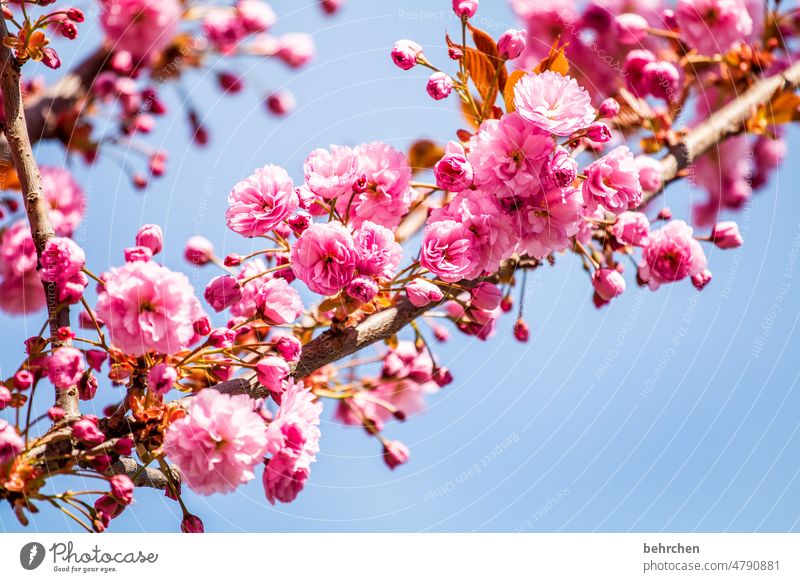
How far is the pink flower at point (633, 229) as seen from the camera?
59.4 inches

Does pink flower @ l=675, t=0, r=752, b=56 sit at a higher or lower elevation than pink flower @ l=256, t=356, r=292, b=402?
higher

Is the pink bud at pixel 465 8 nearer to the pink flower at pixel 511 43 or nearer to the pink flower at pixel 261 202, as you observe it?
the pink flower at pixel 511 43

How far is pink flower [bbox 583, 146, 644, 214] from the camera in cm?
128

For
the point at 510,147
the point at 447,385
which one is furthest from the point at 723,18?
the point at 447,385

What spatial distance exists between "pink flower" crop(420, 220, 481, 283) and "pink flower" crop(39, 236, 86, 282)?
603 millimetres

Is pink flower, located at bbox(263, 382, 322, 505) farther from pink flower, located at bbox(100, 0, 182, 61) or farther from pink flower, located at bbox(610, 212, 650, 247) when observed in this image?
pink flower, located at bbox(100, 0, 182, 61)

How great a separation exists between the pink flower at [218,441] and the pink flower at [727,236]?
124 centimetres

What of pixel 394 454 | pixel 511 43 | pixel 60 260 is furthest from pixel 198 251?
pixel 511 43

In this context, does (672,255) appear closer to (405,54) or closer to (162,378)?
(405,54)

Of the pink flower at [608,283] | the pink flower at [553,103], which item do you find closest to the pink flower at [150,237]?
the pink flower at [553,103]

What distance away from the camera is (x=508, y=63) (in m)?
1.45

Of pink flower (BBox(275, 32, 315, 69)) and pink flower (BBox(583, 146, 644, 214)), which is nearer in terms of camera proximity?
pink flower (BBox(583, 146, 644, 214))

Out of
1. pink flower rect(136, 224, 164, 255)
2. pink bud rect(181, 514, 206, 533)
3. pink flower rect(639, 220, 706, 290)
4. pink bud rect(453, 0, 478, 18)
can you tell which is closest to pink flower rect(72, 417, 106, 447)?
pink bud rect(181, 514, 206, 533)
